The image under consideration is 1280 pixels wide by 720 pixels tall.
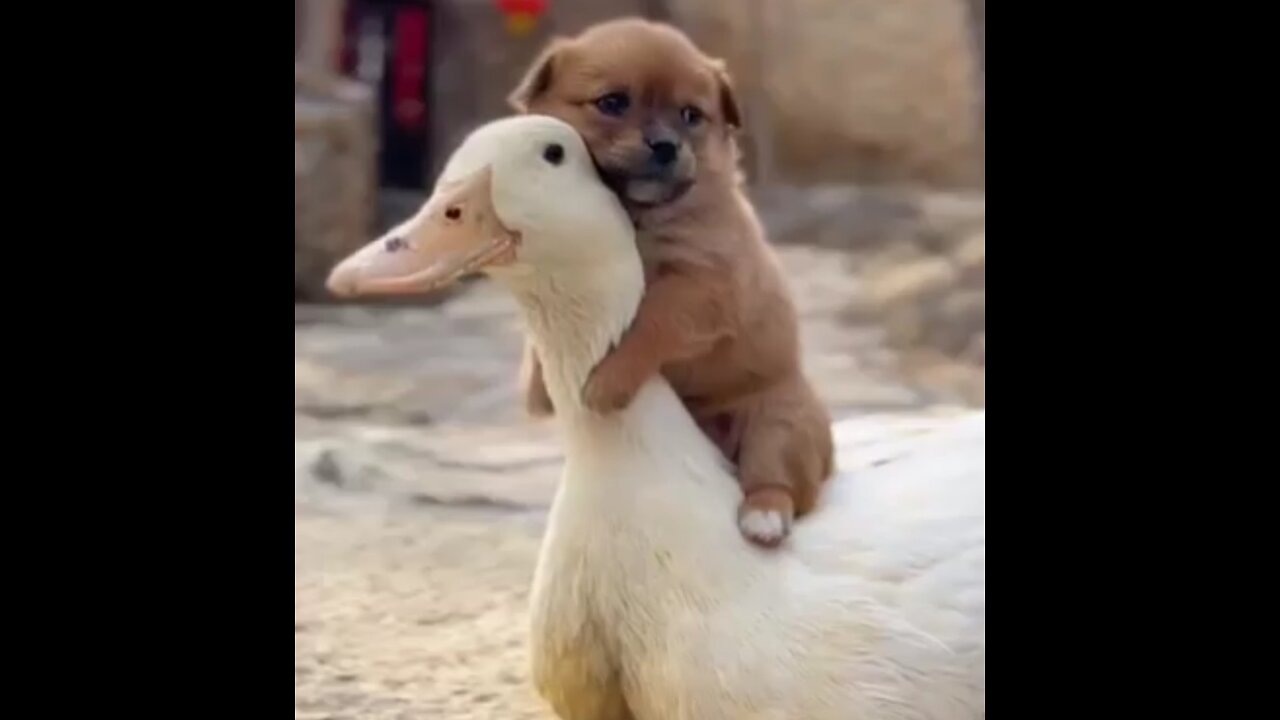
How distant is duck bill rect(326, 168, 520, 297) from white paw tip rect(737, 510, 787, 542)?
0.61ft

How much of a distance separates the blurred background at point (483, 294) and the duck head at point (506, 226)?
1.14 ft

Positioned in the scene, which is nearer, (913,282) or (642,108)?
(642,108)

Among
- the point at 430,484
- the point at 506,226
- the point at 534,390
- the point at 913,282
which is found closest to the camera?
the point at 506,226

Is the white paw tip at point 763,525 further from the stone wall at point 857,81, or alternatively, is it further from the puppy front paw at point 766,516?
the stone wall at point 857,81

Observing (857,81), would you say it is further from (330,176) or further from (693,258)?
(693,258)

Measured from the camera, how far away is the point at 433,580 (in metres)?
1.58

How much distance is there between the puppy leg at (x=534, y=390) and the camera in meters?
0.93

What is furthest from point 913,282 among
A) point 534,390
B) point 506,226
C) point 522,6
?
point 506,226

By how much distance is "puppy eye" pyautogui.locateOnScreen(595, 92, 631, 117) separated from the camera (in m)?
0.85

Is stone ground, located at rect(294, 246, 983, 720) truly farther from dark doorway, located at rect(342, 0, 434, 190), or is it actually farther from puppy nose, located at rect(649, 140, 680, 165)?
dark doorway, located at rect(342, 0, 434, 190)

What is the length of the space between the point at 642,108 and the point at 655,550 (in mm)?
236

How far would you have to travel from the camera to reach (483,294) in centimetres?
326

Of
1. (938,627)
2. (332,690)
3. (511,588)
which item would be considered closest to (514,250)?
(938,627)

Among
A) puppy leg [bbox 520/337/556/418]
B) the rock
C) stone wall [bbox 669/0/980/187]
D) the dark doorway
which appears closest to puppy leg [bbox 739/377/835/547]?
puppy leg [bbox 520/337/556/418]
